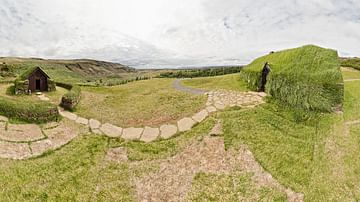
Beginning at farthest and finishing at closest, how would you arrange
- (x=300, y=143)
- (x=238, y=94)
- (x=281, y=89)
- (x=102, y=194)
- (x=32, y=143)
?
1. (x=238, y=94)
2. (x=281, y=89)
3. (x=300, y=143)
4. (x=32, y=143)
5. (x=102, y=194)

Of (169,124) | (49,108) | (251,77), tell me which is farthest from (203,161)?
(251,77)

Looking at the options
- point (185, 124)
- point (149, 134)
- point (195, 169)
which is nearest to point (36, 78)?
point (149, 134)

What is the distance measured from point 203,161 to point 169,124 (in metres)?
3.30

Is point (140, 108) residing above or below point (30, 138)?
above

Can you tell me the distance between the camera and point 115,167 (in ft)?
32.6

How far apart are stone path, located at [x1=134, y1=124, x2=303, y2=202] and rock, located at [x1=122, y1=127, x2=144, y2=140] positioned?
48.6 inches

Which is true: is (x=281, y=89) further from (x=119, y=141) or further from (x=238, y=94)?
(x=119, y=141)

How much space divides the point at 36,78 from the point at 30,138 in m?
9.36

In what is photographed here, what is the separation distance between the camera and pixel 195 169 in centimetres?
990

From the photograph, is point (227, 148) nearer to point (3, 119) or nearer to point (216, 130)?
point (216, 130)

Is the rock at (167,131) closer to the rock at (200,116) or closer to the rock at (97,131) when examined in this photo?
the rock at (200,116)

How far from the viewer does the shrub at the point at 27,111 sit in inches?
479

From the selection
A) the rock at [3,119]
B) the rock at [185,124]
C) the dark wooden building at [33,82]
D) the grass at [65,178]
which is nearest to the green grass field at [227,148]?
the grass at [65,178]

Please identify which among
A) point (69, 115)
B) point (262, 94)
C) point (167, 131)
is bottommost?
point (167, 131)
